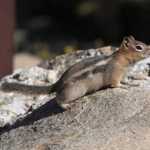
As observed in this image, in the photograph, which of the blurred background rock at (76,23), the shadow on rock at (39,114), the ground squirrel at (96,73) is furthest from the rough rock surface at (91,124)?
the blurred background rock at (76,23)

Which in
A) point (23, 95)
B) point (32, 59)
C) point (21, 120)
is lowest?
point (21, 120)

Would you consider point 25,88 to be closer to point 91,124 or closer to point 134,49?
point 134,49

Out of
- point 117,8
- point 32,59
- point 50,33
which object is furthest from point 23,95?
Result: point 50,33

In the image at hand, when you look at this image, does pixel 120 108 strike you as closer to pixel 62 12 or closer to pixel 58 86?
pixel 58 86

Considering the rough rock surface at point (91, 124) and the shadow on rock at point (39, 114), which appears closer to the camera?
the rough rock surface at point (91, 124)

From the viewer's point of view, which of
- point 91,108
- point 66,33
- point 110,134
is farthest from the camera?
point 66,33

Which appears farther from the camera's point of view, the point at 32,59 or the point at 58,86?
the point at 32,59

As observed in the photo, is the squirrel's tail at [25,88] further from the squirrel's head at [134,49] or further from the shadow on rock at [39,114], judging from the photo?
the squirrel's head at [134,49]

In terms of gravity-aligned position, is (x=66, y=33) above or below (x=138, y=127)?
above
